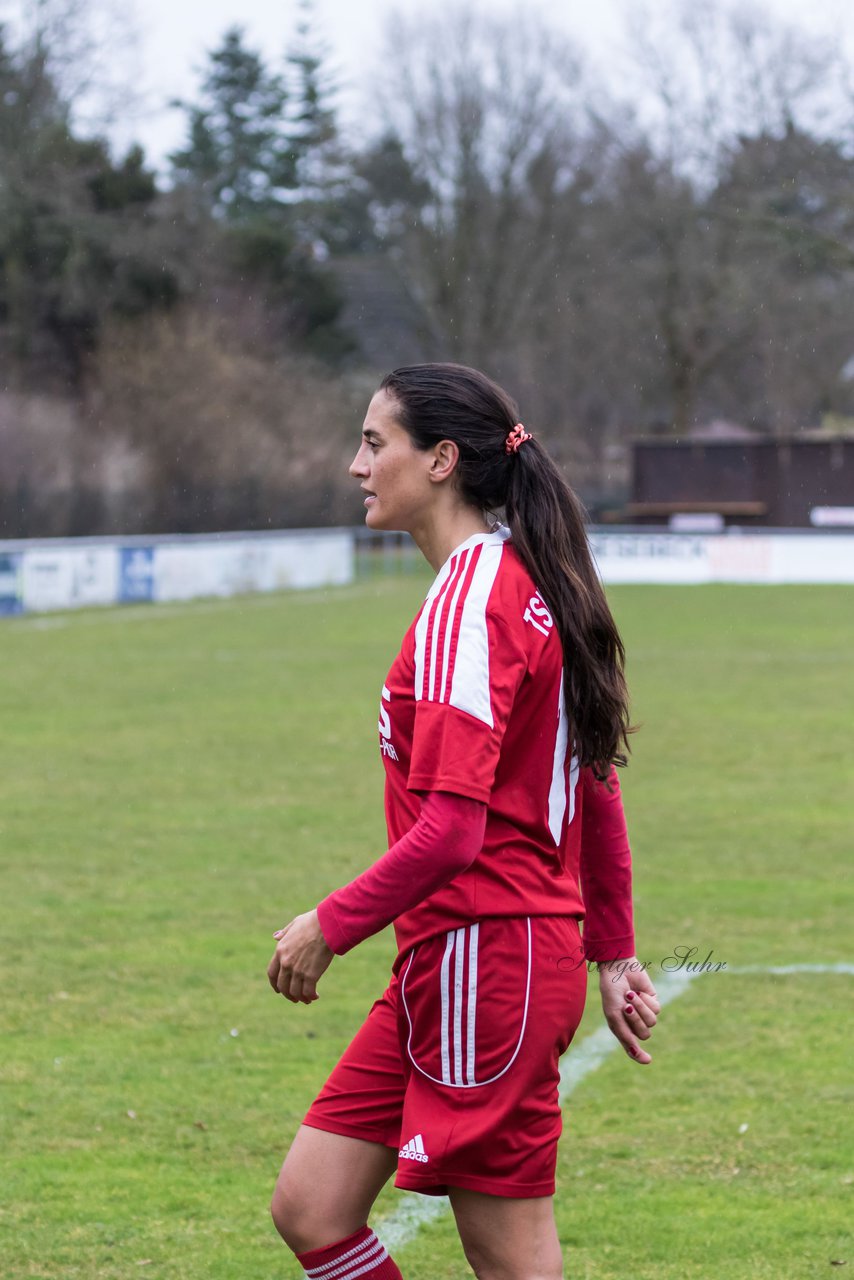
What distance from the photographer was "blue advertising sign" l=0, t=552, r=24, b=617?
24938mm

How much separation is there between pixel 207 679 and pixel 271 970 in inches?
586

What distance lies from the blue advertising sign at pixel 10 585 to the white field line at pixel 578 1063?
1959cm

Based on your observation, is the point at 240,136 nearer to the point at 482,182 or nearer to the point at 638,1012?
the point at 482,182

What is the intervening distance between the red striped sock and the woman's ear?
126 cm

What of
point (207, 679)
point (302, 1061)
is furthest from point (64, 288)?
point (302, 1061)

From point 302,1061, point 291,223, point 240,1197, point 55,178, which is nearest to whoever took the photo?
point 240,1197

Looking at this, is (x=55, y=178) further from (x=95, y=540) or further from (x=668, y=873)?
(x=668, y=873)

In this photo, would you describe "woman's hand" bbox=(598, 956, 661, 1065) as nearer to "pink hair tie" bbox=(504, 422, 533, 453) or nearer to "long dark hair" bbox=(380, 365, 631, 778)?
"long dark hair" bbox=(380, 365, 631, 778)

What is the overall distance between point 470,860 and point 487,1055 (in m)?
0.32

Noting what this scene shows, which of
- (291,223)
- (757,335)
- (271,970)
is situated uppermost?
(291,223)

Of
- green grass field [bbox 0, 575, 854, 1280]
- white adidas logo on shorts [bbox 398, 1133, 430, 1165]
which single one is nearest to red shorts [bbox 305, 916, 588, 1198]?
white adidas logo on shorts [bbox 398, 1133, 430, 1165]

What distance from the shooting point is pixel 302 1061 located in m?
5.68

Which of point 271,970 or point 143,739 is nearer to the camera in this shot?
point 271,970

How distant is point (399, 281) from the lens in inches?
1929
